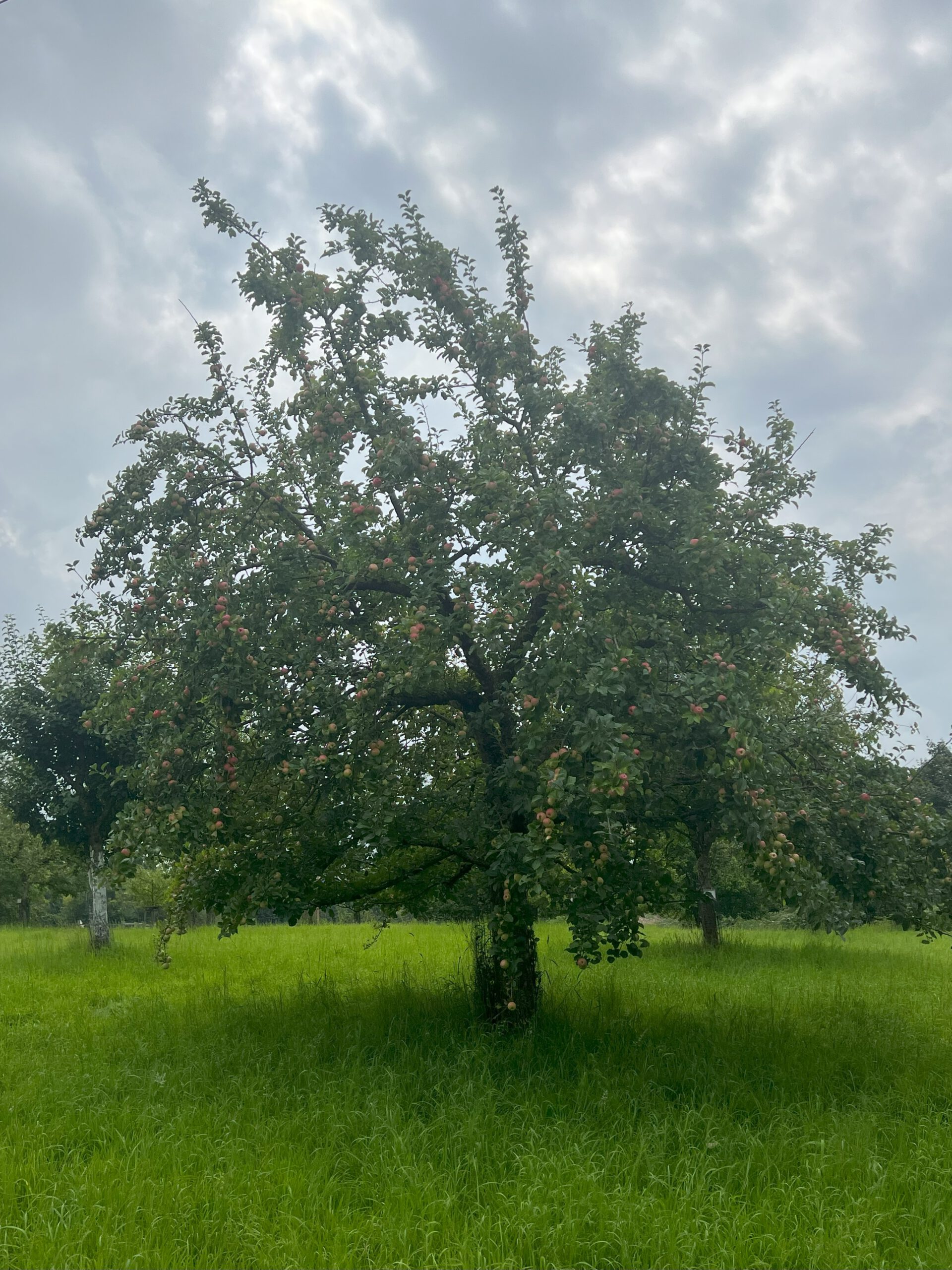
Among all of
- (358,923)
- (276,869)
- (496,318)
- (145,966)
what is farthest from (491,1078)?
(358,923)

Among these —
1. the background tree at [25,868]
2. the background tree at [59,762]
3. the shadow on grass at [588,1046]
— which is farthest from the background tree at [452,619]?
the background tree at [25,868]

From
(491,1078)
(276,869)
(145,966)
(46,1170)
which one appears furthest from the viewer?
(145,966)

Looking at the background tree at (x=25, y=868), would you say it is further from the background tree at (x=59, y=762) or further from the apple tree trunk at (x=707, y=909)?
the apple tree trunk at (x=707, y=909)

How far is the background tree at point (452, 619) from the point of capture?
291 inches

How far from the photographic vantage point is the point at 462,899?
10492mm

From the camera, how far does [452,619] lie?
26.7 ft

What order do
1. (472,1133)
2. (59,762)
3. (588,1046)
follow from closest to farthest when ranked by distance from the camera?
(472,1133), (588,1046), (59,762)

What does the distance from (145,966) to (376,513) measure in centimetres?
1169

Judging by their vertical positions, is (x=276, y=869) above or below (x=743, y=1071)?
above

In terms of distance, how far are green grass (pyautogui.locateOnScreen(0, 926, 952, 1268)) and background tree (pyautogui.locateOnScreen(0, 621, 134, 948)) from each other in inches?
295

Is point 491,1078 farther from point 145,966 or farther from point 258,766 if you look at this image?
point 145,966

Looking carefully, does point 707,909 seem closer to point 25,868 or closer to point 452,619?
point 452,619

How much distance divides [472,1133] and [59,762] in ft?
50.1

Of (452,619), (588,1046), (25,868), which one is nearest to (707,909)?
(588,1046)
